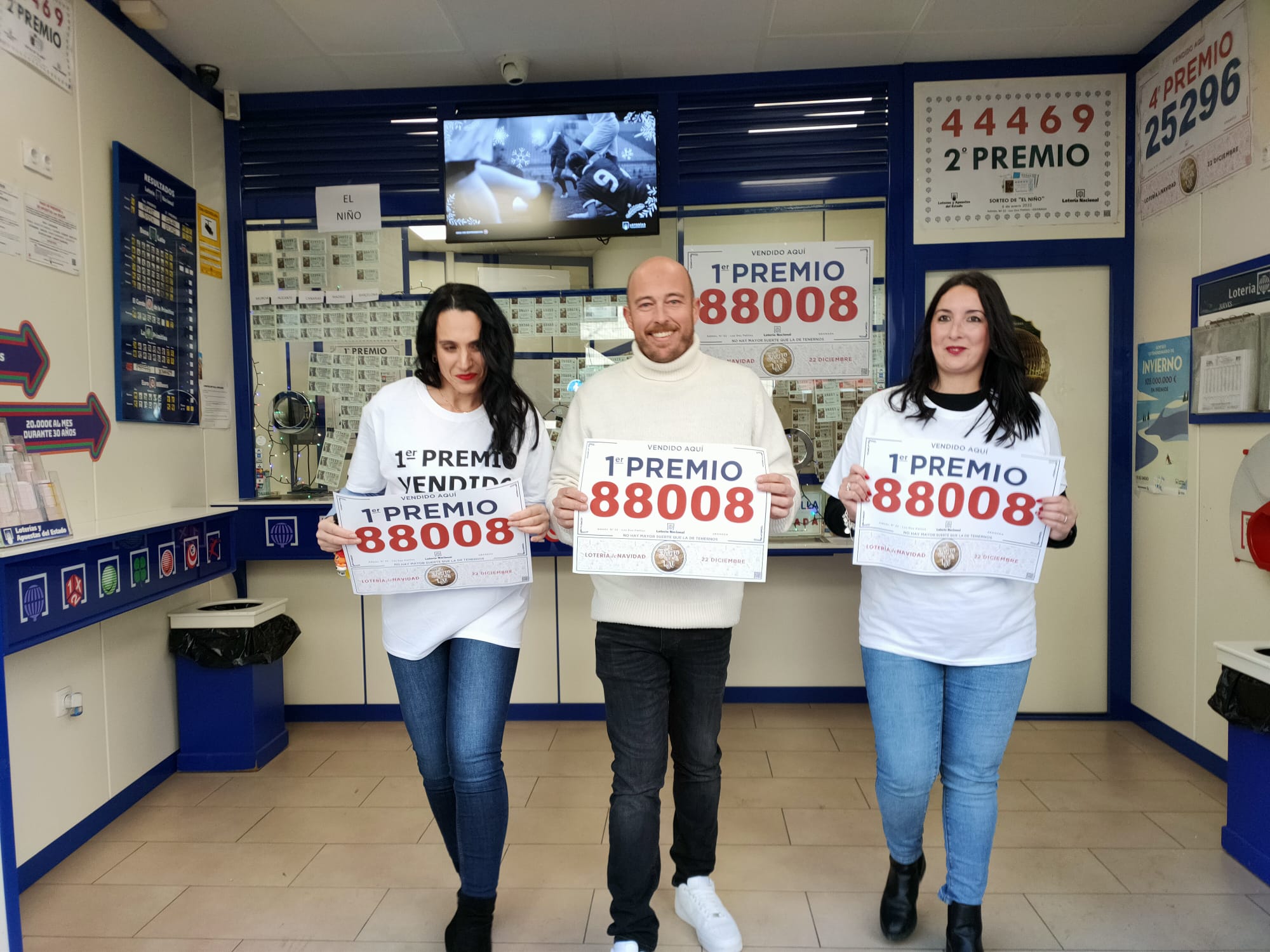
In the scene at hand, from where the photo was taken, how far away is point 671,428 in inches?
80.4

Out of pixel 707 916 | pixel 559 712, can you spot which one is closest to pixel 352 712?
pixel 559 712

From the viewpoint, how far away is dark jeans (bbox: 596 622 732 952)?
6.59 ft

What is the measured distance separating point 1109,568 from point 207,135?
4771 mm

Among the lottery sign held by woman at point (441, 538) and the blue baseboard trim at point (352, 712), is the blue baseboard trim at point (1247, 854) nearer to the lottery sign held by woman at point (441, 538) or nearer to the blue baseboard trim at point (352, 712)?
the lottery sign held by woman at point (441, 538)

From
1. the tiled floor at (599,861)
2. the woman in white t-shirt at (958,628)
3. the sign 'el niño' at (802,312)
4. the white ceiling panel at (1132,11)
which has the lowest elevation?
the tiled floor at (599,861)

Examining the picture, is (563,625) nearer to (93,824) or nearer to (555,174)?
(93,824)

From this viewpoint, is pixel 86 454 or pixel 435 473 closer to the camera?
pixel 435 473

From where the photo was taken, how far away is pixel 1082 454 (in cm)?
394

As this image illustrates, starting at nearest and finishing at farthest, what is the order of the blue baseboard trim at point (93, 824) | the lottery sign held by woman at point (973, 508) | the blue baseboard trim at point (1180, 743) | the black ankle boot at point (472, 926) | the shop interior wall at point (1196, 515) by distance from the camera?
the lottery sign held by woman at point (973, 508), the black ankle boot at point (472, 926), the blue baseboard trim at point (93, 824), the shop interior wall at point (1196, 515), the blue baseboard trim at point (1180, 743)

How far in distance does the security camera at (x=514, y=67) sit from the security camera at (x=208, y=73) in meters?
1.30

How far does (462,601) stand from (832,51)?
10.2 feet

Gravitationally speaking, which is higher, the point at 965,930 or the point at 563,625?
the point at 563,625

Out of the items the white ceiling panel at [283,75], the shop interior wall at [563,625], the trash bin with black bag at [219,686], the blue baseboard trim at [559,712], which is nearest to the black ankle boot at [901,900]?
the shop interior wall at [563,625]

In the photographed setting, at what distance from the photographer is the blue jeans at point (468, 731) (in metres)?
2.03
